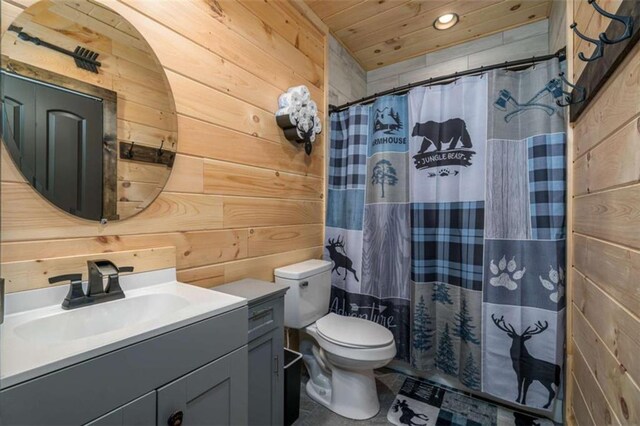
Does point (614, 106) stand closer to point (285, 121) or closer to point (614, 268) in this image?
point (614, 268)

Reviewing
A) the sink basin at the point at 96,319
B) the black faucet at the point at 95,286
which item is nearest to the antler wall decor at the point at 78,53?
the black faucet at the point at 95,286

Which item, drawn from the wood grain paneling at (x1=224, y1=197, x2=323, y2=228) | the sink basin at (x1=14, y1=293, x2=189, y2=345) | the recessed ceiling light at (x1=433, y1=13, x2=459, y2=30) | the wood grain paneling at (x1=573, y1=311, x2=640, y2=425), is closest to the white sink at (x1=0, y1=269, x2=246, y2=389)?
the sink basin at (x1=14, y1=293, x2=189, y2=345)

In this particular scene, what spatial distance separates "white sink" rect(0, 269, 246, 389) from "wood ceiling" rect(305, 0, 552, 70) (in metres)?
1.95

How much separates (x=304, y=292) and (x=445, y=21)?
6.81 feet

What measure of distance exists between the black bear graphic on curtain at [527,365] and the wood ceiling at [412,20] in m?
1.95

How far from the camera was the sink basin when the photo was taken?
2.71 ft

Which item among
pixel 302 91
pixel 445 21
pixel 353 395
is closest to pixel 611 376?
pixel 353 395

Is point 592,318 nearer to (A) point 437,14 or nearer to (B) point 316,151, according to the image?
(B) point 316,151

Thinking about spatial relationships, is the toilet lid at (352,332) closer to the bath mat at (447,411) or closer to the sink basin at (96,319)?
the bath mat at (447,411)

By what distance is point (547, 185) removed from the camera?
60.4 inches

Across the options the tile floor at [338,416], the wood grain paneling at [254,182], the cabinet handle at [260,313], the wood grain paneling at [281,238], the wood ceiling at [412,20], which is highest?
the wood ceiling at [412,20]

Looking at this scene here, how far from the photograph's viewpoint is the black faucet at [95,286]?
927 mm

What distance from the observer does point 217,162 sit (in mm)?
1434

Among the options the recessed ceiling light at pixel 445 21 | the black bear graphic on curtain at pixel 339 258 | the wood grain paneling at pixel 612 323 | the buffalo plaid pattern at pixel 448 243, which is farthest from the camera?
the black bear graphic on curtain at pixel 339 258
